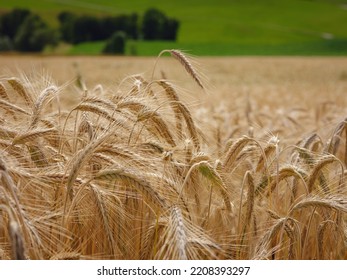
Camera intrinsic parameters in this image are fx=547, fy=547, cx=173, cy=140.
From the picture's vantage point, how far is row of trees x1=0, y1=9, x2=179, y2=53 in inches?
591

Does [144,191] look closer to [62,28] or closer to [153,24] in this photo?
[62,28]

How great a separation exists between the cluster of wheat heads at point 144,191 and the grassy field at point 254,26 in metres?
24.4

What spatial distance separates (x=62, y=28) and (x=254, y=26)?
2004 cm

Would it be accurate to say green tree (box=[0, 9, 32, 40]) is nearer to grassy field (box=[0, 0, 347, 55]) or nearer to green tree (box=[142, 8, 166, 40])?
green tree (box=[142, 8, 166, 40])

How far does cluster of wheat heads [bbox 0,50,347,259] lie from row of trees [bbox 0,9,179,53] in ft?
42.4

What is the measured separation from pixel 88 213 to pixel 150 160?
28cm

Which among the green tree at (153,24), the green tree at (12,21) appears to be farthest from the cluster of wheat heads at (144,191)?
the green tree at (153,24)

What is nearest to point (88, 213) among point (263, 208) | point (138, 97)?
point (138, 97)

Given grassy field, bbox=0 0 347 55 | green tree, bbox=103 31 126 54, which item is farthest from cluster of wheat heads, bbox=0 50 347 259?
green tree, bbox=103 31 126 54

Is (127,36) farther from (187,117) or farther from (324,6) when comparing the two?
(187,117)

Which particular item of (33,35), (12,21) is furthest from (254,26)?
(12,21)

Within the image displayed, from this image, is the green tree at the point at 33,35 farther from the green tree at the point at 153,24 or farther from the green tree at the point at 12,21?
the green tree at the point at 153,24

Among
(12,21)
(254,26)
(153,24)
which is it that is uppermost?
(12,21)

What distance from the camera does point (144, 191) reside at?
1614 millimetres
